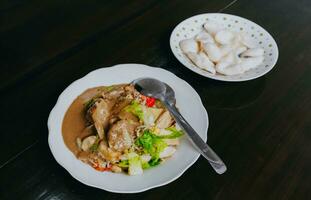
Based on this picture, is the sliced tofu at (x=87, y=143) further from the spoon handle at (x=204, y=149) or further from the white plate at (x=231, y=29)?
the white plate at (x=231, y=29)

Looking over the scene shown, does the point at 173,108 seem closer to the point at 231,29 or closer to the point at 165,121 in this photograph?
the point at 165,121

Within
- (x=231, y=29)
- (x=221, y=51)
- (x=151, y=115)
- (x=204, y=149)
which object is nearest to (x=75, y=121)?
(x=151, y=115)

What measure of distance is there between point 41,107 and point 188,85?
0.40m

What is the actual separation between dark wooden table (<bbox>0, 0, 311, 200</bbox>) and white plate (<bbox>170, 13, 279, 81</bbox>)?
0.04 m

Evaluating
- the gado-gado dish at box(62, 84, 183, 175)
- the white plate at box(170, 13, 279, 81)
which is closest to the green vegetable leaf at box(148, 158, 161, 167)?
the gado-gado dish at box(62, 84, 183, 175)

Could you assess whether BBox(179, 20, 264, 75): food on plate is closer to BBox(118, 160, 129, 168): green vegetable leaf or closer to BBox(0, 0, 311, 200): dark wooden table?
BBox(0, 0, 311, 200): dark wooden table

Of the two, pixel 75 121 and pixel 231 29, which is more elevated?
pixel 75 121

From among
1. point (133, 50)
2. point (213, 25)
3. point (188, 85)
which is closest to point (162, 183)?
point (188, 85)

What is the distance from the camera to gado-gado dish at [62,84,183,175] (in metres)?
0.80

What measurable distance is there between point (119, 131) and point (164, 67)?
37 cm

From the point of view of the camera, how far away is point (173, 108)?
924 mm

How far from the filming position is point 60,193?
2.57 ft

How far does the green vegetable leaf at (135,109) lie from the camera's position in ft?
2.86

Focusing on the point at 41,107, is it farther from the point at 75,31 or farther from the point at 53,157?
the point at 75,31
